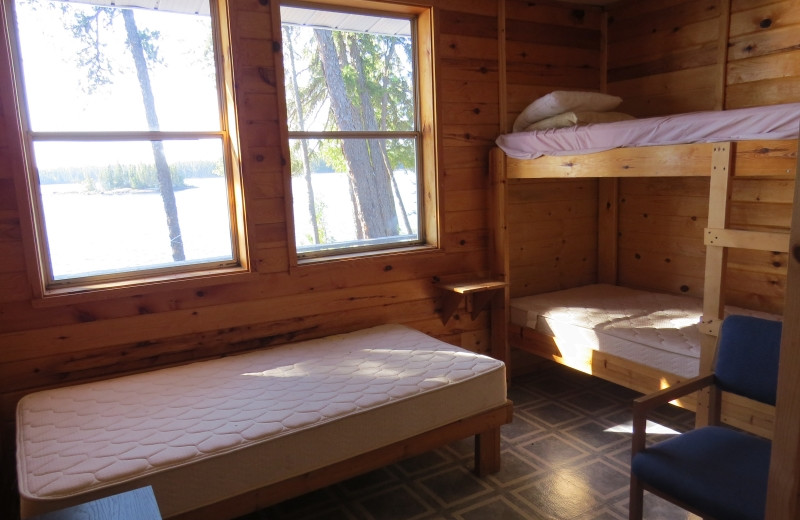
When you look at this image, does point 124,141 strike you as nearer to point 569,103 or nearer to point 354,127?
point 354,127

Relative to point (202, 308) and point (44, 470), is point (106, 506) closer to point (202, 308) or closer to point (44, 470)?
point (44, 470)

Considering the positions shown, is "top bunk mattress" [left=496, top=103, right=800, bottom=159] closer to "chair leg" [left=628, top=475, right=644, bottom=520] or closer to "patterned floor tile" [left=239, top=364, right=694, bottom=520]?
"chair leg" [left=628, top=475, right=644, bottom=520]

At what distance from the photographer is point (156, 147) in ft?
8.44

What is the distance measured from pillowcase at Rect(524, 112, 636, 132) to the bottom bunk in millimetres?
1036

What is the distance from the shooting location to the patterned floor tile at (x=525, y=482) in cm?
225

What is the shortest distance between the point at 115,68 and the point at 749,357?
2.75 m

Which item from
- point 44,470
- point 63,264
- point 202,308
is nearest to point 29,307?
point 63,264

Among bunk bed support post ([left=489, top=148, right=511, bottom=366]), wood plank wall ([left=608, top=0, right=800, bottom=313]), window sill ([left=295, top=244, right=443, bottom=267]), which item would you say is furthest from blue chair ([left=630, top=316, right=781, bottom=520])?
window sill ([left=295, top=244, right=443, bottom=267])

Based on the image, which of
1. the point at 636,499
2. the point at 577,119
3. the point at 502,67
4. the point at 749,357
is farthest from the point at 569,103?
the point at 636,499

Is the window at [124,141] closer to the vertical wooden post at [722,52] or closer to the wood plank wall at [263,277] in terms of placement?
the wood plank wall at [263,277]

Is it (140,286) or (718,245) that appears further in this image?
(140,286)

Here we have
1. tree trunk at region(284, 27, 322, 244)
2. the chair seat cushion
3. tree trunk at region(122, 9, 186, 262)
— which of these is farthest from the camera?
tree trunk at region(284, 27, 322, 244)

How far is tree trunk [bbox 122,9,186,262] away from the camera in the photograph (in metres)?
2.48

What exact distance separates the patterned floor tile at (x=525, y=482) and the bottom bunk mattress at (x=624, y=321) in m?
0.42
